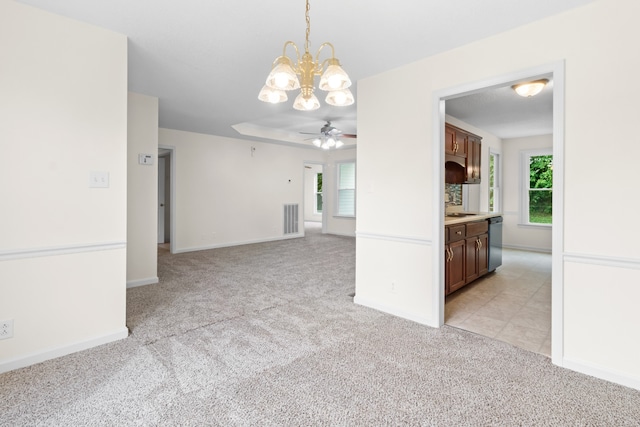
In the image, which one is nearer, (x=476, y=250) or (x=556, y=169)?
(x=556, y=169)

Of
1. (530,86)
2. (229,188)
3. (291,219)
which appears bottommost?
(291,219)

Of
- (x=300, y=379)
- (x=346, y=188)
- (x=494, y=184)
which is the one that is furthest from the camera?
(x=346, y=188)

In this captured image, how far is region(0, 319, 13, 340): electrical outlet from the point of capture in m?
2.13

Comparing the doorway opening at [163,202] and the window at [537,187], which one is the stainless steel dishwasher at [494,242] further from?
the doorway opening at [163,202]

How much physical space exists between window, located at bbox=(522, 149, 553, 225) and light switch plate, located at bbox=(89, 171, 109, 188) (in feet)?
24.6

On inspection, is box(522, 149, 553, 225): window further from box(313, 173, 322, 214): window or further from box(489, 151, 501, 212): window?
box(313, 173, 322, 214): window

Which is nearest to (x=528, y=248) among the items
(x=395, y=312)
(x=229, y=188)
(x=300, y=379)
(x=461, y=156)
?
(x=461, y=156)

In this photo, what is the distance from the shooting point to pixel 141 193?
4.14m

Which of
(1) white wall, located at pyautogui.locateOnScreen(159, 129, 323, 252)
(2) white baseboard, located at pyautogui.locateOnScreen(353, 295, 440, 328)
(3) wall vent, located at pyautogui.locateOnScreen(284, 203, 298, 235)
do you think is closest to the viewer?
(2) white baseboard, located at pyautogui.locateOnScreen(353, 295, 440, 328)

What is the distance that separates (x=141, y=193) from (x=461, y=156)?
13.8 feet

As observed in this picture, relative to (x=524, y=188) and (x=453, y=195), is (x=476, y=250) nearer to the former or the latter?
(x=453, y=195)

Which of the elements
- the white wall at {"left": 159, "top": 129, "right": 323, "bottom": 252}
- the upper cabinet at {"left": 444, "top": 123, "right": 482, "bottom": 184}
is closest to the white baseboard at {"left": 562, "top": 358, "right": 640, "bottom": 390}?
the upper cabinet at {"left": 444, "top": 123, "right": 482, "bottom": 184}

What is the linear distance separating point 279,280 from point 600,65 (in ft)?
12.4

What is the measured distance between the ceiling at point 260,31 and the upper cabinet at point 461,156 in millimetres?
533
